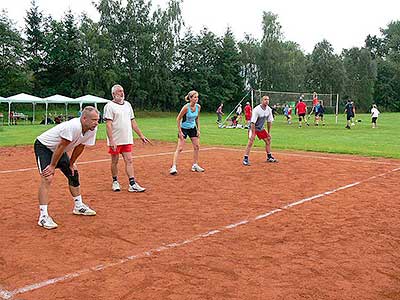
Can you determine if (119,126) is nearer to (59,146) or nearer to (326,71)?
(59,146)

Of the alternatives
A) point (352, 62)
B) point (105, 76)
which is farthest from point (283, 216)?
point (352, 62)

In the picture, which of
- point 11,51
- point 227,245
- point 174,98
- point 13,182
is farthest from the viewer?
point 174,98

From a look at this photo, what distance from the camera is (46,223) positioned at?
18.1 feet

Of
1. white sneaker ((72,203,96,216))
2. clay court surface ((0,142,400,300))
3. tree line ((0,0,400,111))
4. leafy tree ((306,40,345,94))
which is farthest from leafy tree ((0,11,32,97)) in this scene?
white sneaker ((72,203,96,216))

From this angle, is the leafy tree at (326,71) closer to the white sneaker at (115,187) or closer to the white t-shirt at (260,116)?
the white t-shirt at (260,116)

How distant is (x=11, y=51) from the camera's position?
5059cm

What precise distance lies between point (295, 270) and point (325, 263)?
0.39m

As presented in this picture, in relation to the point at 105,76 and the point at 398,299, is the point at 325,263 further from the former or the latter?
the point at 105,76

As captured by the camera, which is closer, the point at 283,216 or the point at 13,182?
the point at 283,216

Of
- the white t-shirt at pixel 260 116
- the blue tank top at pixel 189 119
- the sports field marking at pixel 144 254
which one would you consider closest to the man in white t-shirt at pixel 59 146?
the sports field marking at pixel 144 254

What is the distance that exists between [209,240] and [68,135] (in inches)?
82.3

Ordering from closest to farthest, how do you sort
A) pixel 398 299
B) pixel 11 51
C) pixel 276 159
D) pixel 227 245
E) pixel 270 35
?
pixel 398 299 < pixel 227 245 < pixel 276 159 < pixel 11 51 < pixel 270 35

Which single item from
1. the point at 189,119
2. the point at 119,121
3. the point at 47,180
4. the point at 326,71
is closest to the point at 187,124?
the point at 189,119

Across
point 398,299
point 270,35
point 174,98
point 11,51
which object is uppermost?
point 270,35
